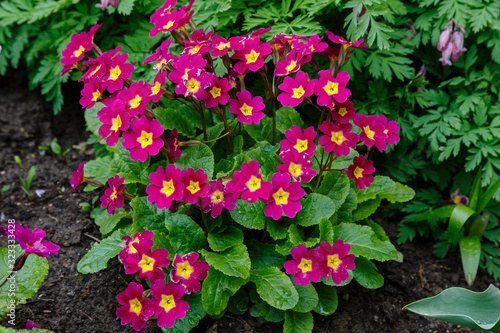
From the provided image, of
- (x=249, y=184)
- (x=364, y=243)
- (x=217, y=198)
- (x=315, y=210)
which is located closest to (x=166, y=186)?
(x=217, y=198)

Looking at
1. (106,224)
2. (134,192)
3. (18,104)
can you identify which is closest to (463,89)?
(134,192)

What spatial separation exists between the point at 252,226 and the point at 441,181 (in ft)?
5.14

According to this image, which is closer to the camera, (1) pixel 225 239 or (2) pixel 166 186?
(2) pixel 166 186

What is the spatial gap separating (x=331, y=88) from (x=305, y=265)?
0.81 m

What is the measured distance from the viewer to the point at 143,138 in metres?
1.92

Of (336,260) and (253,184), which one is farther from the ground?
(253,184)

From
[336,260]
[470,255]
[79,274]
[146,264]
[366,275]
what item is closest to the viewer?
[146,264]

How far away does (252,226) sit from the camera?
212 cm

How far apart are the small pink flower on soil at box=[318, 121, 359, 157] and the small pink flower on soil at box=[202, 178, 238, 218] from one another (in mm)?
489

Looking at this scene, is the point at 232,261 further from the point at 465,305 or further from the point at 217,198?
the point at 465,305

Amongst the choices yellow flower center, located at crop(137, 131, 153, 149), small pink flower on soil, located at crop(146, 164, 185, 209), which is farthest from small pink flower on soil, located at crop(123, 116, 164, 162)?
small pink flower on soil, located at crop(146, 164, 185, 209)

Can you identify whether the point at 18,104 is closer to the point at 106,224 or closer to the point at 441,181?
the point at 106,224

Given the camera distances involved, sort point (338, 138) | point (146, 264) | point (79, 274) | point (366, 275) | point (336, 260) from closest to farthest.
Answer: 1. point (146, 264)
2. point (336, 260)
3. point (338, 138)
4. point (366, 275)
5. point (79, 274)

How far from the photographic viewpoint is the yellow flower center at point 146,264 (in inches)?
69.2
